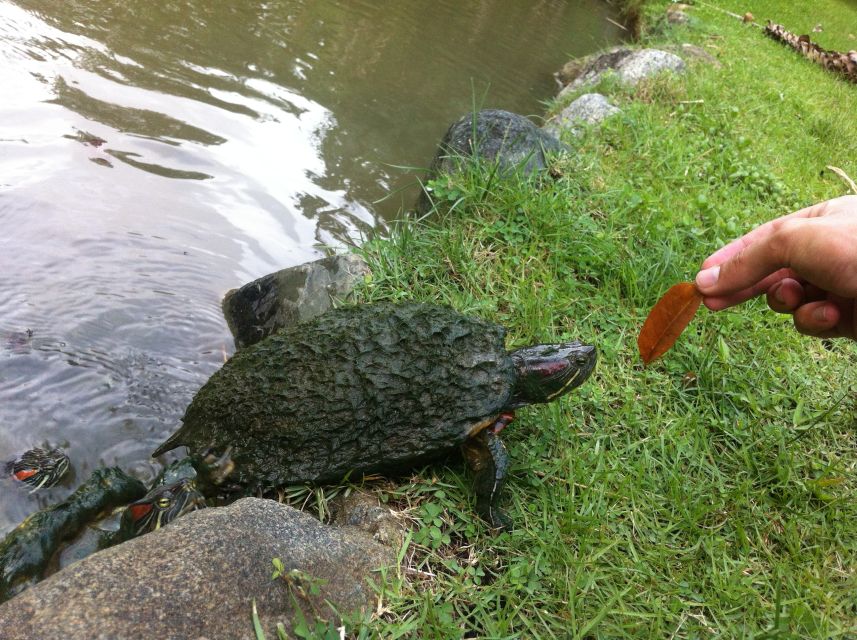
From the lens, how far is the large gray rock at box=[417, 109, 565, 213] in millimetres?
4816

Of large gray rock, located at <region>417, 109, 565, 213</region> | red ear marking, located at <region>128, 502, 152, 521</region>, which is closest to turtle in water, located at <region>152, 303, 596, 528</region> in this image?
red ear marking, located at <region>128, 502, 152, 521</region>

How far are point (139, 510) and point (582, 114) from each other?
590 cm

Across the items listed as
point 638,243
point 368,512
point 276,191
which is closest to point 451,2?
Result: point 276,191

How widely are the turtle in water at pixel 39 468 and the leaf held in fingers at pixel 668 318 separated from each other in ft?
10.1

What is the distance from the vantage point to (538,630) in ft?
7.41

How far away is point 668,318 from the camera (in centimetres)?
282

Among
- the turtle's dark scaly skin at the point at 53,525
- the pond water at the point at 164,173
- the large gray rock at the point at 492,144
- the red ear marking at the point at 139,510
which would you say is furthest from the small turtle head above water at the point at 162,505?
the large gray rock at the point at 492,144

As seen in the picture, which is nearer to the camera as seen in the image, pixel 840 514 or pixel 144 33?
pixel 840 514

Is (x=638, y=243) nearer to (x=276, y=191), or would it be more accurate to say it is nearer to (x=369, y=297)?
(x=369, y=297)

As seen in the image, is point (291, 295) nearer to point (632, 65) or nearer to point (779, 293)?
point (779, 293)

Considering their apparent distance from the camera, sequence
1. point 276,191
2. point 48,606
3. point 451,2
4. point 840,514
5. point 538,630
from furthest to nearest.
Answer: point 451,2 → point 276,191 → point 840,514 → point 538,630 → point 48,606

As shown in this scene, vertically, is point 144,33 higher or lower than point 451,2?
lower

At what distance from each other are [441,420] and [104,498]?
64.0 inches

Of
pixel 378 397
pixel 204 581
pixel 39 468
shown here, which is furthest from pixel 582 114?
pixel 204 581
